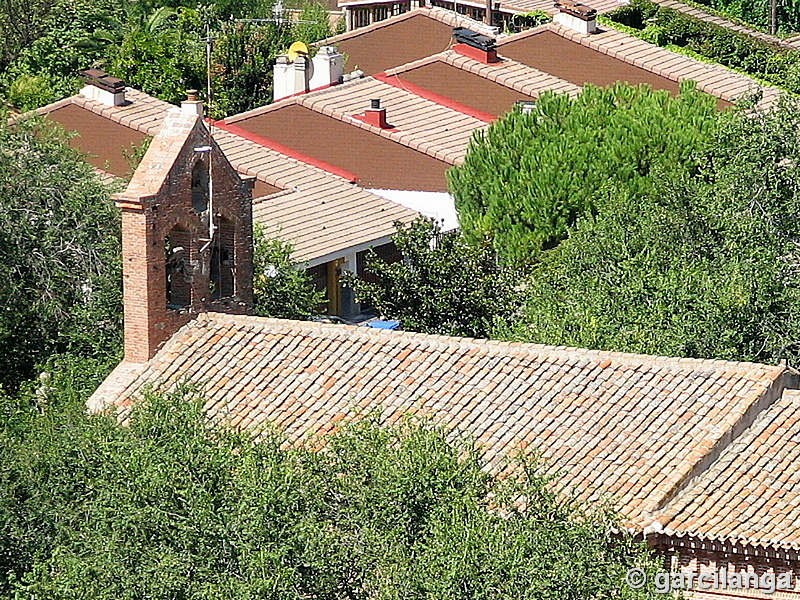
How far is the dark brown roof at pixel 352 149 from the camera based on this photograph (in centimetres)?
4628

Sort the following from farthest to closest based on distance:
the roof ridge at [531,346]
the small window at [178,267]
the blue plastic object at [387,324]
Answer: the blue plastic object at [387,324] → the small window at [178,267] → the roof ridge at [531,346]

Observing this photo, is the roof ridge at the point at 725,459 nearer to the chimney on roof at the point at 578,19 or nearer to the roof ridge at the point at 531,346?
the roof ridge at the point at 531,346

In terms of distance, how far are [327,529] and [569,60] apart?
1530 inches

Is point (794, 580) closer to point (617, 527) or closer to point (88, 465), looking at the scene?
point (617, 527)

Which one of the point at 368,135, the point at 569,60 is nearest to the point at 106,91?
the point at 368,135

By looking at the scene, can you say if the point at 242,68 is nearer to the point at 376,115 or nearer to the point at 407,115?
the point at 407,115

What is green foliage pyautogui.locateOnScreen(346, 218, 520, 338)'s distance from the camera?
112 ft

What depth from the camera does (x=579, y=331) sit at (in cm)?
2769

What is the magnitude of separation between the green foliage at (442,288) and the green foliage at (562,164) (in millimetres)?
2533

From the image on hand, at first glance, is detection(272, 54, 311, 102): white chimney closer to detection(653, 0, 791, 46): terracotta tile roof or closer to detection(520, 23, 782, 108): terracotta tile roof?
detection(520, 23, 782, 108): terracotta tile roof

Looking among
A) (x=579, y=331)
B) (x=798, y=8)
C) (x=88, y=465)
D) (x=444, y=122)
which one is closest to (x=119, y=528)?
(x=88, y=465)

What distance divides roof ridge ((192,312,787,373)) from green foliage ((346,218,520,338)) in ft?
28.8

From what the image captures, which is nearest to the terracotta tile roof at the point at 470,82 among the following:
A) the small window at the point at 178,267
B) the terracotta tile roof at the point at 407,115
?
the terracotta tile roof at the point at 407,115

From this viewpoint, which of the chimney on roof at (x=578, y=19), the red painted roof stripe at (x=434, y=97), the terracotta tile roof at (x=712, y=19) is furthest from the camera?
the terracotta tile roof at (x=712, y=19)
